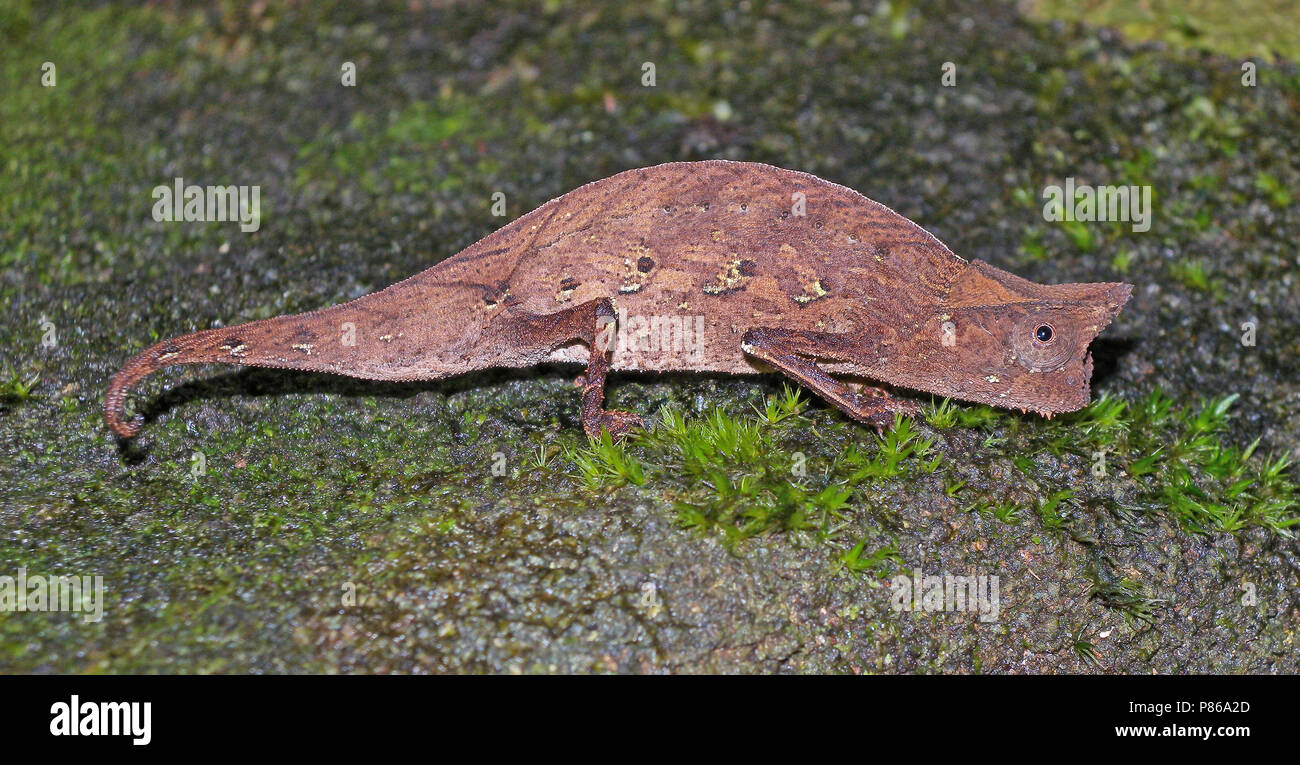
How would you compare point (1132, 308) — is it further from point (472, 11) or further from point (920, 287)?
point (472, 11)

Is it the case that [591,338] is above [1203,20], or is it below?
below

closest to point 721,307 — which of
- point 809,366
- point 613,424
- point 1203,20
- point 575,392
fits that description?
point 809,366

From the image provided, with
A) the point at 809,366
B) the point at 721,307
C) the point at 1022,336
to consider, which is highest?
the point at 721,307

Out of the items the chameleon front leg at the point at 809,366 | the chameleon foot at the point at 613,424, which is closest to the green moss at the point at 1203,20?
the chameleon front leg at the point at 809,366

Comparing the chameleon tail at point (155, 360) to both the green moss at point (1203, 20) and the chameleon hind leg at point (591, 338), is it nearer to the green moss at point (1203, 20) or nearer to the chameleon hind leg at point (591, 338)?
the chameleon hind leg at point (591, 338)

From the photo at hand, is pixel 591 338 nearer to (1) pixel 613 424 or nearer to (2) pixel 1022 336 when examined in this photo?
(1) pixel 613 424

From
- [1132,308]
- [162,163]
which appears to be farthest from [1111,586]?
[162,163]
